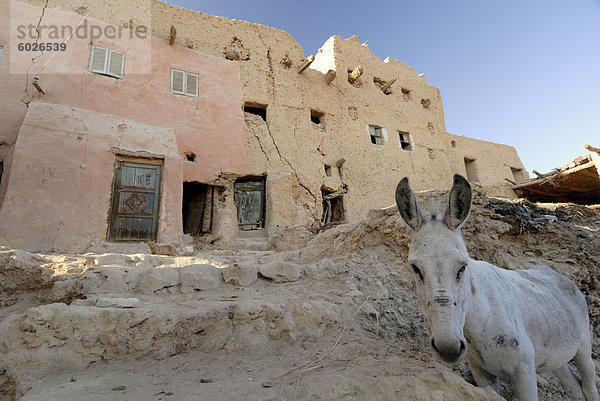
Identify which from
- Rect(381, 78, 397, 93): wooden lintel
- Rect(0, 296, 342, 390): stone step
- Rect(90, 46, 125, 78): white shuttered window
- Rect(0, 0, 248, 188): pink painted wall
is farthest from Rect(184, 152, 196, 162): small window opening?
Rect(381, 78, 397, 93): wooden lintel

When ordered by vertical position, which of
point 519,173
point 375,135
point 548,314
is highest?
point 375,135

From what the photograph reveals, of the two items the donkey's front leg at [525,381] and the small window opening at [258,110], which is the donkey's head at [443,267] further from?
the small window opening at [258,110]

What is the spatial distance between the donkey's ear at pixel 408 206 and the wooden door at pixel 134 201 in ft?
20.8

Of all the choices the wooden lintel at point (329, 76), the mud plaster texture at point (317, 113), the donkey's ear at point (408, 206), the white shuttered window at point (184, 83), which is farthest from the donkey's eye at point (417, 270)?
the wooden lintel at point (329, 76)

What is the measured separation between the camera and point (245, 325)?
2535mm

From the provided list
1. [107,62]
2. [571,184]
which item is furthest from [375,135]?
[107,62]

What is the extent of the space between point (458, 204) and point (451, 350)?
944mm

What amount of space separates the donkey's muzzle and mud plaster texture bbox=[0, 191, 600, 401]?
1.16 feet

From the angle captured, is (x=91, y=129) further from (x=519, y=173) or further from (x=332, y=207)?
(x=519, y=173)

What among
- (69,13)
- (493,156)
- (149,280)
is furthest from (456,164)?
(69,13)

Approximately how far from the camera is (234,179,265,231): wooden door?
930 centimetres

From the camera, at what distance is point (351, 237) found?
452 cm

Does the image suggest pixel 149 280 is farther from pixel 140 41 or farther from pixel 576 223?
pixel 140 41

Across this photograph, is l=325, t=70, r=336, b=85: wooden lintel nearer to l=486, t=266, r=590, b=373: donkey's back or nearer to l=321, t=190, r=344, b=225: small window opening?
l=321, t=190, r=344, b=225: small window opening
